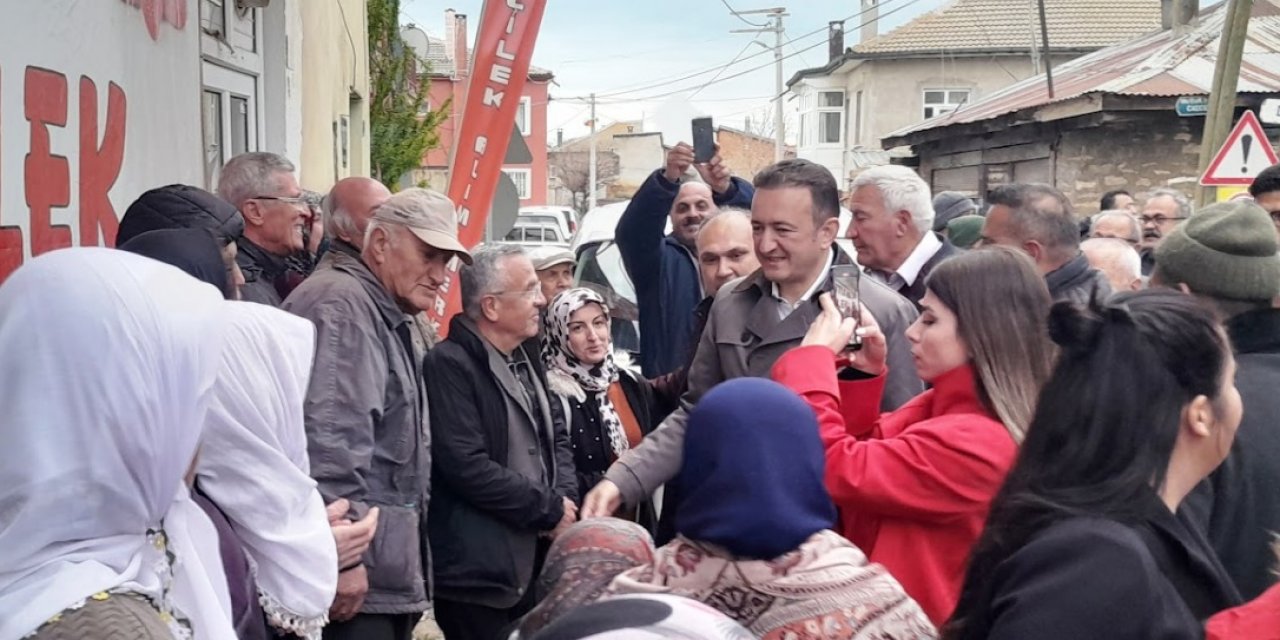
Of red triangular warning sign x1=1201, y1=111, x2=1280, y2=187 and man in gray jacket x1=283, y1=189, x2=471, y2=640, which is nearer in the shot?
man in gray jacket x1=283, y1=189, x2=471, y2=640

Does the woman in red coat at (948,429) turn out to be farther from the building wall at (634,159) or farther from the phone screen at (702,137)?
the building wall at (634,159)

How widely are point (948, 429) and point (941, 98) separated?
3905 cm

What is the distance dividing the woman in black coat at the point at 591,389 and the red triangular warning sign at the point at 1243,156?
792cm

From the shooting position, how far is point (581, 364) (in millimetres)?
4445

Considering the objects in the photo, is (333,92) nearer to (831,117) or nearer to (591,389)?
(591,389)

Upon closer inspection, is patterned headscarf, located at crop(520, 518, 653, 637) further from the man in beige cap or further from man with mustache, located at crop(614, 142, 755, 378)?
man with mustache, located at crop(614, 142, 755, 378)

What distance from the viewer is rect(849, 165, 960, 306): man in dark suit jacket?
13.7ft

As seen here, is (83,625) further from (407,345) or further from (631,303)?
(631,303)

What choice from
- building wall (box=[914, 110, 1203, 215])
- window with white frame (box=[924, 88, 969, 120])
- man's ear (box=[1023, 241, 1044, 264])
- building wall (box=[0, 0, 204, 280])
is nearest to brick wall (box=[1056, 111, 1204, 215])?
building wall (box=[914, 110, 1203, 215])

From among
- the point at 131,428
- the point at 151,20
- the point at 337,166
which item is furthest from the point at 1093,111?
the point at 131,428

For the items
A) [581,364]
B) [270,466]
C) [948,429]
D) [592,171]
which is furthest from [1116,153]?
[592,171]

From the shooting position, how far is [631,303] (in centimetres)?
674

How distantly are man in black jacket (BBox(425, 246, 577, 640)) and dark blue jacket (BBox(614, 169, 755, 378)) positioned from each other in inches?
49.3

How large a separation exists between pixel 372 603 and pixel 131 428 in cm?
173
